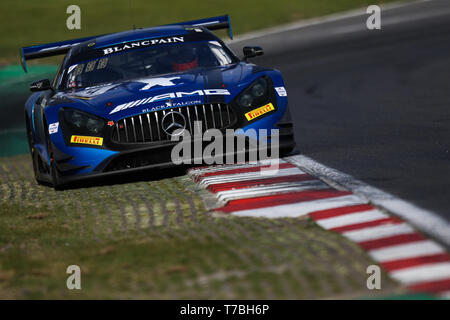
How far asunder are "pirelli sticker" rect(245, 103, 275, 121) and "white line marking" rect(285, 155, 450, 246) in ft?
1.72

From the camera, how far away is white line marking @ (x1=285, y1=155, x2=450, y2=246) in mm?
5227

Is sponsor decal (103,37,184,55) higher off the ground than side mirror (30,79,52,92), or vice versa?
sponsor decal (103,37,184,55)

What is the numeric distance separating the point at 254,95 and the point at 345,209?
2.25 meters

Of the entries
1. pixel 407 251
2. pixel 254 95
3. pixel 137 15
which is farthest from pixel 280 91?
pixel 137 15

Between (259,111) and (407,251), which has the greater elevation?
(259,111)

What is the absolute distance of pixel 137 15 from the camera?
90.7 feet

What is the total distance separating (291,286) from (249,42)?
676 inches

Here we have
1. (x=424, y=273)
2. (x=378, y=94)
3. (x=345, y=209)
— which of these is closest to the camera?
(x=424, y=273)

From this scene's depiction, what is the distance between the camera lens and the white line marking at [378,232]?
5.19m
